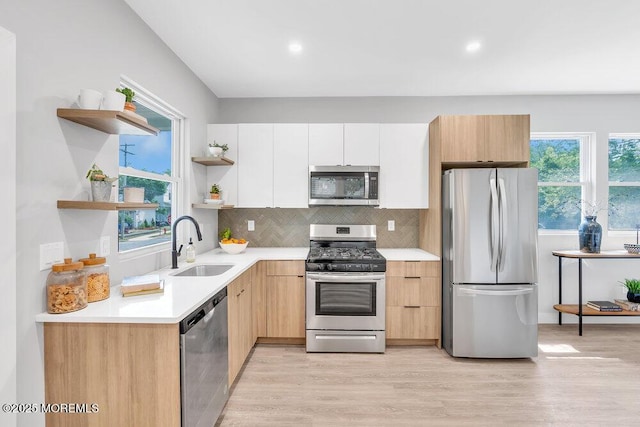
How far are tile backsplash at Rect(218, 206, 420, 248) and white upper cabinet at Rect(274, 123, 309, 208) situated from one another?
0.36 m

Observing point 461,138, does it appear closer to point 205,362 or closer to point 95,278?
point 205,362

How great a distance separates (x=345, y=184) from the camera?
137 inches

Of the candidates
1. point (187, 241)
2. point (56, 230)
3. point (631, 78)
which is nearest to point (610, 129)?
point (631, 78)

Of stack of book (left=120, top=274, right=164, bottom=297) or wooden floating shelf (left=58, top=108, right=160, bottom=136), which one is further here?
stack of book (left=120, top=274, right=164, bottom=297)

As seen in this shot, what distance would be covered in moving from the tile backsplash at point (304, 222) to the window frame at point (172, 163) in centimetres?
85

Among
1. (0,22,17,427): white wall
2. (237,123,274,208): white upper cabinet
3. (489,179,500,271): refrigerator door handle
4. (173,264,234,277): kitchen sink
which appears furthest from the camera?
(237,123,274,208): white upper cabinet

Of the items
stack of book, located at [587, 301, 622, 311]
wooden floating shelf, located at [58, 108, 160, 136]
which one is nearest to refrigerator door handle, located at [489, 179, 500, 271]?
stack of book, located at [587, 301, 622, 311]

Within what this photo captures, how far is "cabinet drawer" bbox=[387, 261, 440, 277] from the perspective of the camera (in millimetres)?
3197

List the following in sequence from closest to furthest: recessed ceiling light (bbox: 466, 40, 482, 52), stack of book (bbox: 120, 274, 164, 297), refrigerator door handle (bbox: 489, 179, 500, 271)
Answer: stack of book (bbox: 120, 274, 164, 297) < recessed ceiling light (bbox: 466, 40, 482, 52) < refrigerator door handle (bbox: 489, 179, 500, 271)

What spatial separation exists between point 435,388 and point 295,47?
293 cm

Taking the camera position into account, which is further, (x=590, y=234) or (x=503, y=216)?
(x=590, y=234)

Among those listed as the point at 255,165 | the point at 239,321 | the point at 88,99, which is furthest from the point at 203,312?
the point at 255,165

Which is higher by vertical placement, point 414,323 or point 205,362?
point 205,362

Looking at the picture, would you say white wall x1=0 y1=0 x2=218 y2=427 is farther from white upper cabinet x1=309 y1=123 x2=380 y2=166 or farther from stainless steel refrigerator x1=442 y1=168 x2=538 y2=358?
stainless steel refrigerator x1=442 y1=168 x2=538 y2=358
